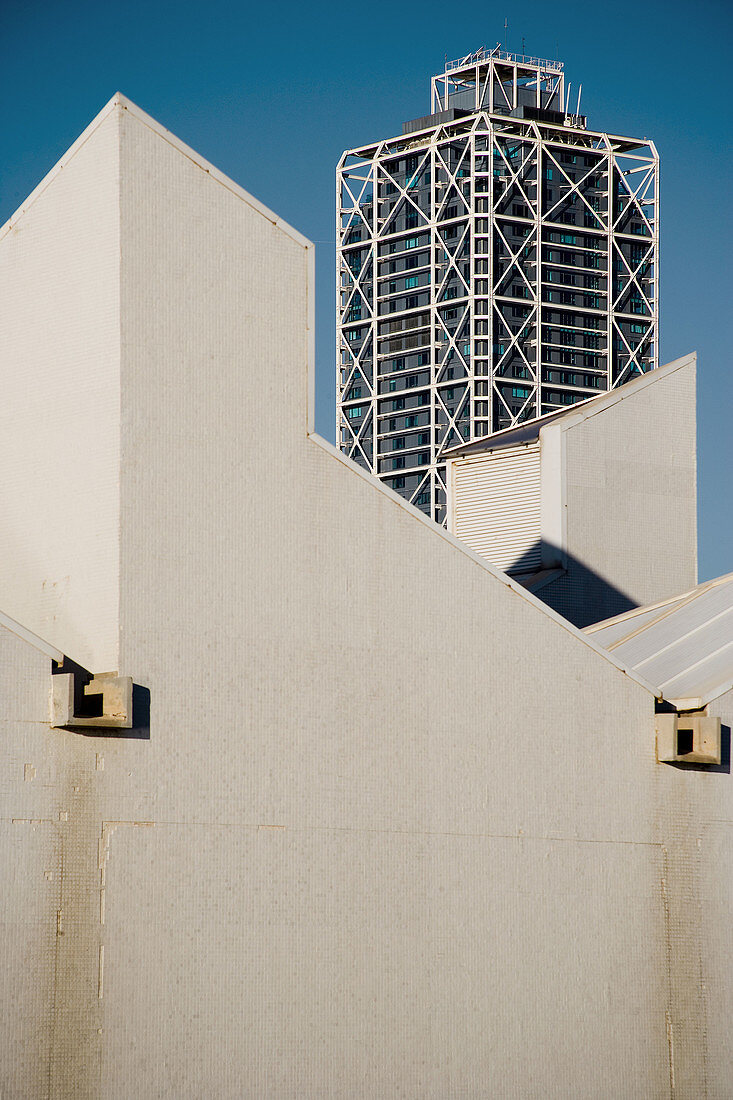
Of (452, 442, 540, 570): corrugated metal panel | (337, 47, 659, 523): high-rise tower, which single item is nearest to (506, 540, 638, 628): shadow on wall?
(452, 442, 540, 570): corrugated metal panel

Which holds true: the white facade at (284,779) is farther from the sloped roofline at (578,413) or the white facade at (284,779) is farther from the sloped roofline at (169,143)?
the sloped roofline at (578,413)

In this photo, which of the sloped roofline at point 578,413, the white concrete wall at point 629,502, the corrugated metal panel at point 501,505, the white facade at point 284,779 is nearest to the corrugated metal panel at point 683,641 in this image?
the white facade at point 284,779

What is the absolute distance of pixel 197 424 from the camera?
1630 cm

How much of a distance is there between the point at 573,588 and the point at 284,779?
41.9 ft

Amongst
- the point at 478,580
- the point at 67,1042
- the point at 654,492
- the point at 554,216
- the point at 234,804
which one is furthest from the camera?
the point at 554,216

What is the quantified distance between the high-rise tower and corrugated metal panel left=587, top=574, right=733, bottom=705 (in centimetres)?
8284

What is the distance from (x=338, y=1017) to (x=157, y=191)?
905 centimetres

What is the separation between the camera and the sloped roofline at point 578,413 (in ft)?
93.8

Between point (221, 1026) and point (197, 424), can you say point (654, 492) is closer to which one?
point (197, 424)

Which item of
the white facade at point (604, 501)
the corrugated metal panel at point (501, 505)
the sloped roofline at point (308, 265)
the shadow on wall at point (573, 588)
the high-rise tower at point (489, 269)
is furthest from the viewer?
the high-rise tower at point (489, 269)

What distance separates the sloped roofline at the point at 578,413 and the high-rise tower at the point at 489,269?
74.3 m

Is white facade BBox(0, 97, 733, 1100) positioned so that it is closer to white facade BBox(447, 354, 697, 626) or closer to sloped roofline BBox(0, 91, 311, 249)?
sloped roofline BBox(0, 91, 311, 249)

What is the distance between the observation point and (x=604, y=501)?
28.5m

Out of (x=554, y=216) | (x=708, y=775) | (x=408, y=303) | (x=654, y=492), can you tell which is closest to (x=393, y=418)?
(x=408, y=303)
